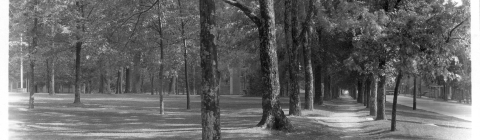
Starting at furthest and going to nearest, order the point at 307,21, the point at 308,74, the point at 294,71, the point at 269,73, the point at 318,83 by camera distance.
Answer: the point at 318,83 → the point at 308,74 → the point at 307,21 → the point at 294,71 → the point at 269,73

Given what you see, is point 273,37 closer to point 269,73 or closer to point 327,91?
point 269,73

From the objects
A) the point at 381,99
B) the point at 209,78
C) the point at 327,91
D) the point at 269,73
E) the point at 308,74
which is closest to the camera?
the point at 209,78

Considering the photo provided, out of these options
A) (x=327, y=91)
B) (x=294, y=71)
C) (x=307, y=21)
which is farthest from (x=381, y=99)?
(x=327, y=91)

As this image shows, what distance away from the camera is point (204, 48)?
13227 mm

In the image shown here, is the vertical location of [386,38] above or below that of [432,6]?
below

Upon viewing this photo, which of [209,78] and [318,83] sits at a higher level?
[209,78]

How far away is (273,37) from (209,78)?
519cm

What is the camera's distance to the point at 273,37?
17672 millimetres

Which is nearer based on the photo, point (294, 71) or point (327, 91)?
point (294, 71)

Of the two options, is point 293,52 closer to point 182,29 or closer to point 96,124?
point 182,29

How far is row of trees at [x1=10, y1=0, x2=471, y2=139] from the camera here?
1620 centimetres
